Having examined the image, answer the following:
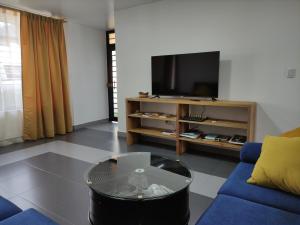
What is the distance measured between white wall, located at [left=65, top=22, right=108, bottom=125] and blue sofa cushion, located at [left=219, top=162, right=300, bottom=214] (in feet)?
14.2

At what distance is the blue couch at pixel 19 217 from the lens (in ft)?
4.01

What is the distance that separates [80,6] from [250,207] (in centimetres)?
401

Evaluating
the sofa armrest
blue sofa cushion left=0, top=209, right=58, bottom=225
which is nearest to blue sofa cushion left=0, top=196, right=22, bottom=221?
blue sofa cushion left=0, top=209, right=58, bottom=225

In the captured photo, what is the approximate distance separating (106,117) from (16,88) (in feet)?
8.11

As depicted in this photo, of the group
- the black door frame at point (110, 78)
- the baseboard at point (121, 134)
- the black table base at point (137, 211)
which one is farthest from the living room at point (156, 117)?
the black door frame at point (110, 78)

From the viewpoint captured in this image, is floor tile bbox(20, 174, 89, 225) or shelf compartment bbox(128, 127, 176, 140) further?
shelf compartment bbox(128, 127, 176, 140)

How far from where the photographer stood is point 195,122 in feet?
10.6

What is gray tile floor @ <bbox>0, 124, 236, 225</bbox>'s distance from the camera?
2047 mm

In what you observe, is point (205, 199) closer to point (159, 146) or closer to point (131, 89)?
point (159, 146)

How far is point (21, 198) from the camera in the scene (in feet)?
7.33

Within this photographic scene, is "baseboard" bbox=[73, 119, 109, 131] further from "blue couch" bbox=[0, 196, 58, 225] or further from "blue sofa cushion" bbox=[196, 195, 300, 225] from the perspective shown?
"blue sofa cushion" bbox=[196, 195, 300, 225]

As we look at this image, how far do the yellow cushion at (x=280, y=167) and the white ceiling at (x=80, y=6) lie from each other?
310cm

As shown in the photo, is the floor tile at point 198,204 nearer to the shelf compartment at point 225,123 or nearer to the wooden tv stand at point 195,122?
the wooden tv stand at point 195,122

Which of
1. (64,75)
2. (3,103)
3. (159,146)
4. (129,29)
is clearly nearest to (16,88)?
(3,103)
